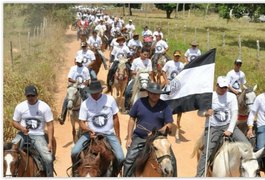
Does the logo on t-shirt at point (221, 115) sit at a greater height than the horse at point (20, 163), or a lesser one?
greater

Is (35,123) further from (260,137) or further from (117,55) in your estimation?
(117,55)

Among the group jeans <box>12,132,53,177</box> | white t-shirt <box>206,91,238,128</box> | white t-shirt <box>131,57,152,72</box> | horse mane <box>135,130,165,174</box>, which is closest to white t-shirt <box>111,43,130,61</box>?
white t-shirt <box>131,57,152,72</box>

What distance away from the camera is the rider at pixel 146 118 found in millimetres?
7535

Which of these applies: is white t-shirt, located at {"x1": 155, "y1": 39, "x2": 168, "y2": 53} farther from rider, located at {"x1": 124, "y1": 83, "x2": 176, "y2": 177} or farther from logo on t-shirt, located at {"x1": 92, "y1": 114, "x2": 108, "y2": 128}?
rider, located at {"x1": 124, "y1": 83, "x2": 176, "y2": 177}

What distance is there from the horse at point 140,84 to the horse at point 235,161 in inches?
164

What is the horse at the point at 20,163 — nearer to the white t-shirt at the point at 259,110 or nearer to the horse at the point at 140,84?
the white t-shirt at the point at 259,110

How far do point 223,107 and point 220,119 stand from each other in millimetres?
273

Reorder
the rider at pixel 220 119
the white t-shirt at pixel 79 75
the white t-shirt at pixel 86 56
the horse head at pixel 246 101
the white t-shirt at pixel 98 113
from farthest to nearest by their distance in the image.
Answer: the white t-shirt at pixel 86 56 < the white t-shirt at pixel 79 75 < the horse head at pixel 246 101 < the rider at pixel 220 119 < the white t-shirt at pixel 98 113

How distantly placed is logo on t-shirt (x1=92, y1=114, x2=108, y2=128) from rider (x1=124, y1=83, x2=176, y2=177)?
523mm

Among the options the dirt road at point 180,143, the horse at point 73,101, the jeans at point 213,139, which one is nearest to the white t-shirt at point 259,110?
the jeans at point 213,139

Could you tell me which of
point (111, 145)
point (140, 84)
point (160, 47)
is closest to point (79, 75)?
point (140, 84)

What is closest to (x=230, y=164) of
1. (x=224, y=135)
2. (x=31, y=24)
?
(x=224, y=135)

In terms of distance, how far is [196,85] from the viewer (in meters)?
8.34

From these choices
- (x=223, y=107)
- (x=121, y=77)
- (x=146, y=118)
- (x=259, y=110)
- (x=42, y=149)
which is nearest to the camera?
(x=146, y=118)
